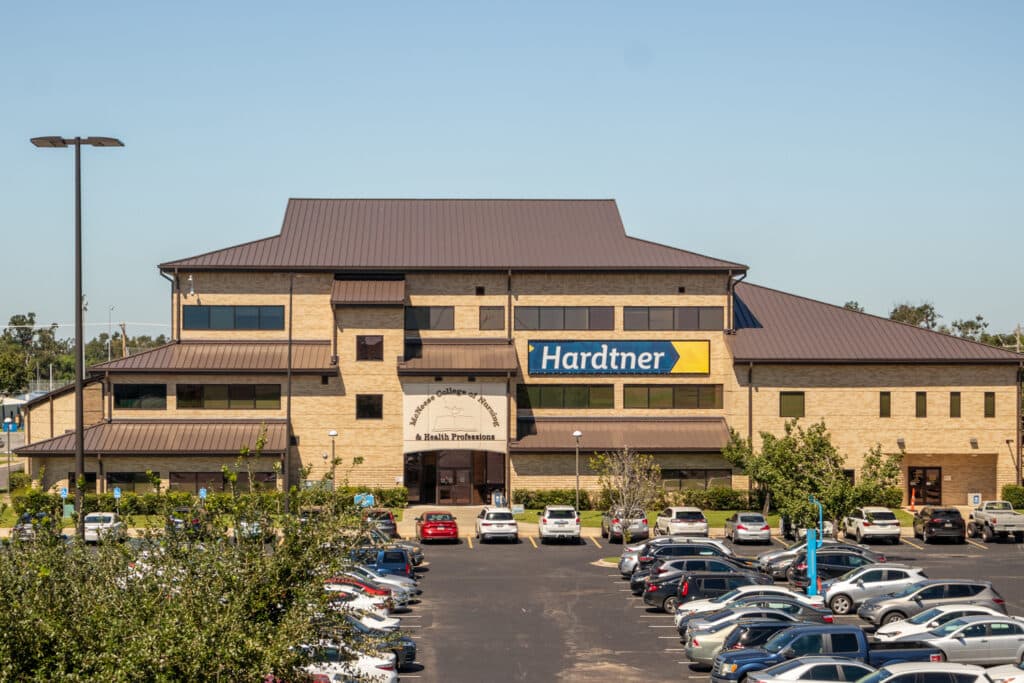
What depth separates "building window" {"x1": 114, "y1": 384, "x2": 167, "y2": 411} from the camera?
218ft

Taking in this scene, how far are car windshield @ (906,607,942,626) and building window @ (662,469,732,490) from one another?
→ 33.1 m

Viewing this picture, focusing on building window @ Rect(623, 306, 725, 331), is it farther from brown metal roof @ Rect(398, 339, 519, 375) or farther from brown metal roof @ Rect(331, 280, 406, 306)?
brown metal roof @ Rect(331, 280, 406, 306)

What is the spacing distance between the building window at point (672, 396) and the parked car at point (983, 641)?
123ft

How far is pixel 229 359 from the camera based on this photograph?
6631 cm

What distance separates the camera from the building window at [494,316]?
68.2m

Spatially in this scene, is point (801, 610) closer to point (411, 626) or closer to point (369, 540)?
point (411, 626)

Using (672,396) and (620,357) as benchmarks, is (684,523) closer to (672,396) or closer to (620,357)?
(672,396)

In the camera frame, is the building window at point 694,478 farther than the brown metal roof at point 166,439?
Yes

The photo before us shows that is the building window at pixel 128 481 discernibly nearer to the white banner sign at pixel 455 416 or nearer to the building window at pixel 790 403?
the white banner sign at pixel 455 416

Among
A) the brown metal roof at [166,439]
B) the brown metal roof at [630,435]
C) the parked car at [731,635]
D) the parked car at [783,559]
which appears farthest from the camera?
the brown metal roof at [630,435]

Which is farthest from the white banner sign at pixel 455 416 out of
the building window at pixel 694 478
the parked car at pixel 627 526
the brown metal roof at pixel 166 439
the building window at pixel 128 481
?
the building window at pixel 128 481

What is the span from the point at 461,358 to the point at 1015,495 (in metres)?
29.3

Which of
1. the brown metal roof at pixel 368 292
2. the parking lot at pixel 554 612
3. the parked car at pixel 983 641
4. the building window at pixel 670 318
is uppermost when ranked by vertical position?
the brown metal roof at pixel 368 292

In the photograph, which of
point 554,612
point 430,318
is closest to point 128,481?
point 430,318
